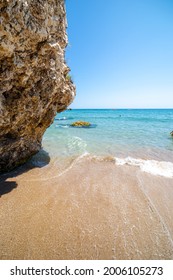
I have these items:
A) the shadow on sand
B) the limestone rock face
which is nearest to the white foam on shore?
the shadow on sand

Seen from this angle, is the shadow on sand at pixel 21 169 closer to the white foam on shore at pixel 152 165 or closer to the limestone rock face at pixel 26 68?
the limestone rock face at pixel 26 68

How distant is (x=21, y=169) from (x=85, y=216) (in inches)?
184

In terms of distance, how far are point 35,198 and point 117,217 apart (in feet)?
9.68

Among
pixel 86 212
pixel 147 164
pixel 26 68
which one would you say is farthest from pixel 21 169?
pixel 147 164

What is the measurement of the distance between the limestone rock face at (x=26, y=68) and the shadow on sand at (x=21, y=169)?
35 centimetres

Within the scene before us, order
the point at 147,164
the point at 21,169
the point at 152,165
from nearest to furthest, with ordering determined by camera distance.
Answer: the point at 21,169, the point at 152,165, the point at 147,164

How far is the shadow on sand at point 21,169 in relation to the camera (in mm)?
6081

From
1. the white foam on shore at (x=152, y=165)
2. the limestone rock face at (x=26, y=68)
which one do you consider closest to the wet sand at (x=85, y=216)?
the white foam on shore at (x=152, y=165)

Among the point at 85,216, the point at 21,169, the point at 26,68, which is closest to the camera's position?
the point at 85,216

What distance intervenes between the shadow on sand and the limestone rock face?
35cm

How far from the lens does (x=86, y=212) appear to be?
193 inches

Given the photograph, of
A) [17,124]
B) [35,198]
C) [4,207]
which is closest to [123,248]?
[35,198]

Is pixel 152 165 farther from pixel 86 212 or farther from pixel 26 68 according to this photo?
pixel 26 68
